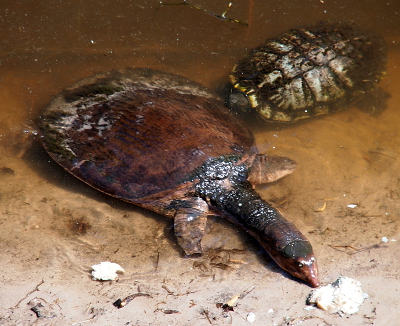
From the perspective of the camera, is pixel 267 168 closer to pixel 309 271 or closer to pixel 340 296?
pixel 309 271

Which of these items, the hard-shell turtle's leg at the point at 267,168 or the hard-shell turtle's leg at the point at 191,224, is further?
the hard-shell turtle's leg at the point at 267,168

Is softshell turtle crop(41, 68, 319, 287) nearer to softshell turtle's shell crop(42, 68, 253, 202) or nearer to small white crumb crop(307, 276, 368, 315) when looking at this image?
softshell turtle's shell crop(42, 68, 253, 202)

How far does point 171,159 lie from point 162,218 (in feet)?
1.91

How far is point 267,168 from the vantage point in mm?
3732

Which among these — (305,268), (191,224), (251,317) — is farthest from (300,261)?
(191,224)

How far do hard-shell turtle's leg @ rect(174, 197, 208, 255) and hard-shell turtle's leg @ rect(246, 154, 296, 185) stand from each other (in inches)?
25.3

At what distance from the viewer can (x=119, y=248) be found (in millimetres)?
3066

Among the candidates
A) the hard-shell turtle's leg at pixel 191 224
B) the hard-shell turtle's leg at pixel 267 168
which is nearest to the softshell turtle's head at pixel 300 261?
the hard-shell turtle's leg at pixel 191 224

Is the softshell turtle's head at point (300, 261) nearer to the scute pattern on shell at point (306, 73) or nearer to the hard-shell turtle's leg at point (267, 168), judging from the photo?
the hard-shell turtle's leg at point (267, 168)

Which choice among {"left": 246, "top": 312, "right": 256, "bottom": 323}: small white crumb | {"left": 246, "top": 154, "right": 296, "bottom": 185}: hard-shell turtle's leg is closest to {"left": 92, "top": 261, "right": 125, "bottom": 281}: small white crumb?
{"left": 246, "top": 312, "right": 256, "bottom": 323}: small white crumb

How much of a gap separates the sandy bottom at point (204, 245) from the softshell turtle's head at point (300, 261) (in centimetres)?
7

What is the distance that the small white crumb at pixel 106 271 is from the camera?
8.87ft

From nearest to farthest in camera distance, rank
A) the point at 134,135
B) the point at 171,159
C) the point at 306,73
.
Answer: the point at 171,159, the point at 134,135, the point at 306,73

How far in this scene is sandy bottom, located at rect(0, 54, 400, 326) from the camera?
2383mm
